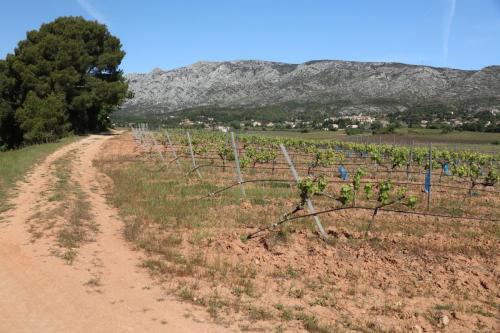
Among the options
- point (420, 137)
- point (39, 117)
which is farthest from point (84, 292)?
point (420, 137)

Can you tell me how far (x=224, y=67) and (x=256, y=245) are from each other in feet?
594

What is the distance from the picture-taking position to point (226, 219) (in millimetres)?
10977

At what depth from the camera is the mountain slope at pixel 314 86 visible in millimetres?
117062

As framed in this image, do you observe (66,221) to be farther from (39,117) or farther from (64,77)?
(64,77)

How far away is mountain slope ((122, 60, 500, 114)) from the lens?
117062 millimetres

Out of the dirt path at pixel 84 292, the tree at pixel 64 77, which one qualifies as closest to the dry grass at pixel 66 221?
the dirt path at pixel 84 292

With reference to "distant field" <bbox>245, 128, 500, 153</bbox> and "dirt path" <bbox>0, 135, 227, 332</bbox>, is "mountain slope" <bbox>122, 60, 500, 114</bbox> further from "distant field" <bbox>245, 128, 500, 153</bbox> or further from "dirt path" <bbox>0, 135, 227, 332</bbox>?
"dirt path" <bbox>0, 135, 227, 332</bbox>

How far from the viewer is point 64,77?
40281 millimetres

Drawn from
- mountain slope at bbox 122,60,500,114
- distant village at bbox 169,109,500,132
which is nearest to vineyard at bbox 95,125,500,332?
distant village at bbox 169,109,500,132

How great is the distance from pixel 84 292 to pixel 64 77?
1478 inches

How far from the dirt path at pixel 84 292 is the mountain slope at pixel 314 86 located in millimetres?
103968

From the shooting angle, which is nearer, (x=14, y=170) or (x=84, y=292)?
(x=84, y=292)

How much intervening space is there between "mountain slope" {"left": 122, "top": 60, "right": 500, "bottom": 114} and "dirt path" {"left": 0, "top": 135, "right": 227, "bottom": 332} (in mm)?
103968

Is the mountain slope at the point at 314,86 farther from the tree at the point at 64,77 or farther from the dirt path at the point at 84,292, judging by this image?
the dirt path at the point at 84,292
